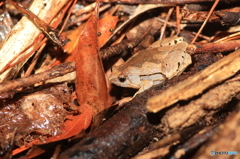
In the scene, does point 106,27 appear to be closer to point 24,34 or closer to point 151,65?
point 151,65

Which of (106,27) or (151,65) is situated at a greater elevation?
(106,27)

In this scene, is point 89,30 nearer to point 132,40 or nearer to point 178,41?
point 132,40

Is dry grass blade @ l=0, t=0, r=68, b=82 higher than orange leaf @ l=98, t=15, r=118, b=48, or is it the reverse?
dry grass blade @ l=0, t=0, r=68, b=82

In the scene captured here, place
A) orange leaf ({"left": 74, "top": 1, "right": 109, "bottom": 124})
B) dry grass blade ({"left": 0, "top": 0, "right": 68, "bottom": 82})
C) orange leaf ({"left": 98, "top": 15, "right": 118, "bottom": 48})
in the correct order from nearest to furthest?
1. orange leaf ({"left": 74, "top": 1, "right": 109, "bottom": 124})
2. dry grass blade ({"left": 0, "top": 0, "right": 68, "bottom": 82})
3. orange leaf ({"left": 98, "top": 15, "right": 118, "bottom": 48})

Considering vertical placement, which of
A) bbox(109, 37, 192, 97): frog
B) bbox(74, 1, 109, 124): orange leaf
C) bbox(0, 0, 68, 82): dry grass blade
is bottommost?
bbox(109, 37, 192, 97): frog

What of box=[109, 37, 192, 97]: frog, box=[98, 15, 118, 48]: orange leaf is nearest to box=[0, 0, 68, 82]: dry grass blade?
box=[98, 15, 118, 48]: orange leaf

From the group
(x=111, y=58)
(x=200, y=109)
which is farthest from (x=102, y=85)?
(x=200, y=109)

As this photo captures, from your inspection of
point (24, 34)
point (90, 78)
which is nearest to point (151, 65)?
point (90, 78)

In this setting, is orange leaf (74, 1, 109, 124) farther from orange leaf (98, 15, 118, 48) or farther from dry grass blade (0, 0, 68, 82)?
dry grass blade (0, 0, 68, 82)
